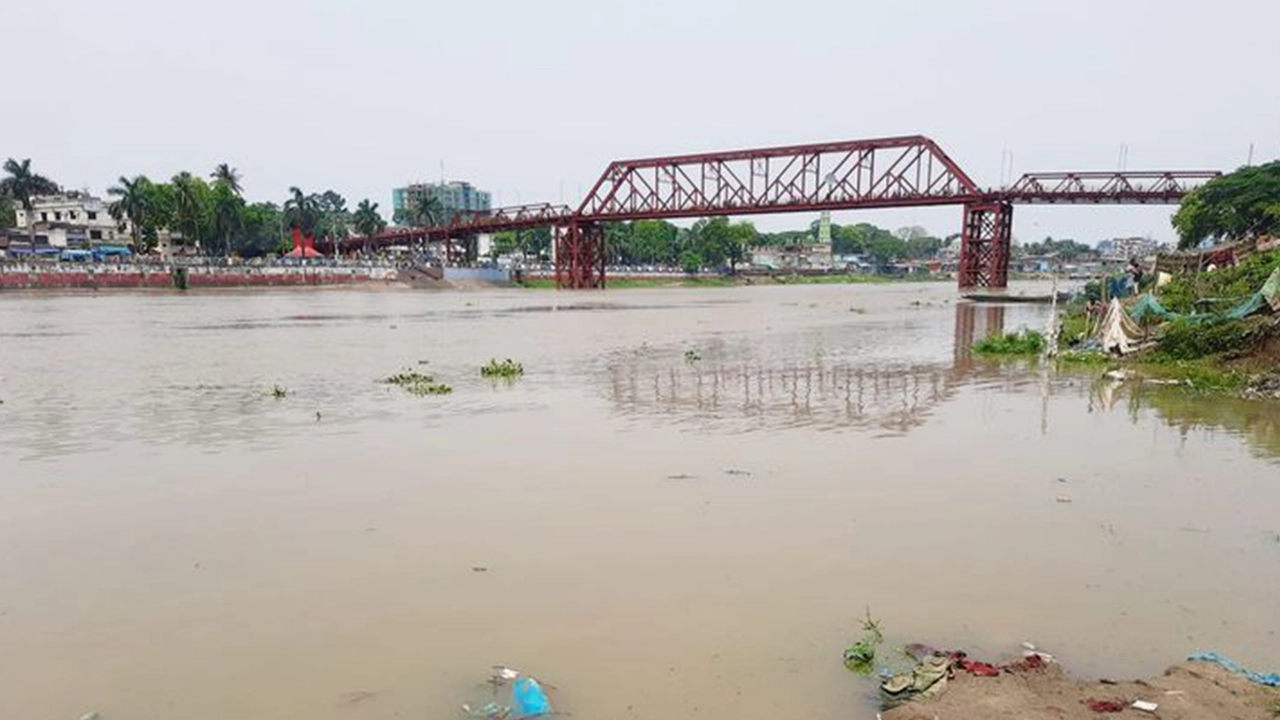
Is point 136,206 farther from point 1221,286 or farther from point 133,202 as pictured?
point 1221,286

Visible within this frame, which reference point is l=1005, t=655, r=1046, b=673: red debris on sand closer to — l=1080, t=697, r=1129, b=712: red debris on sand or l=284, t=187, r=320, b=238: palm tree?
l=1080, t=697, r=1129, b=712: red debris on sand

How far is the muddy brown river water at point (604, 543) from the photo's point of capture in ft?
15.0

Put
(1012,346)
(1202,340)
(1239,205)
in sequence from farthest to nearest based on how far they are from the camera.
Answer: (1239,205), (1012,346), (1202,340)

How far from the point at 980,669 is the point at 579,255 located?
91.5 metres

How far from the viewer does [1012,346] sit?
2081 cm

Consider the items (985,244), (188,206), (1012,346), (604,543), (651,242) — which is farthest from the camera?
(651,242)

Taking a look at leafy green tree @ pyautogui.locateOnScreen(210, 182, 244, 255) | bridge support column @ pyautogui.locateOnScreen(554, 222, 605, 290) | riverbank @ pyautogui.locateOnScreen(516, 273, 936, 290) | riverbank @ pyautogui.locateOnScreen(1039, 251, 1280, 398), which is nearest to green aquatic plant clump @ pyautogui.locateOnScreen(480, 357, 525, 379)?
riverbank @ pyautogui.locateOnScreen(1039, 251, 1280, 398)

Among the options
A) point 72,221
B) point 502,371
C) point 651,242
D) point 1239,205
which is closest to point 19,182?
point 72,221

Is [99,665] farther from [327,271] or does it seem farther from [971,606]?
[327,271]

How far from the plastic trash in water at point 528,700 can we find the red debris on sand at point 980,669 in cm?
241

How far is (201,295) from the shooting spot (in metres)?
61.8

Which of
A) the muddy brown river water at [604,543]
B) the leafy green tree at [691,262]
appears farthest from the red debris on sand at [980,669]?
the leafy green tree at [691,262]

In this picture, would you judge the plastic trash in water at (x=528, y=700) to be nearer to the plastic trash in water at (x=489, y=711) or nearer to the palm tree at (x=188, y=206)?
the plastic trash in water at (x=489, y=711)

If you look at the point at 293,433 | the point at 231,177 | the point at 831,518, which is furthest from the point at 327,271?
the point at 831,518
